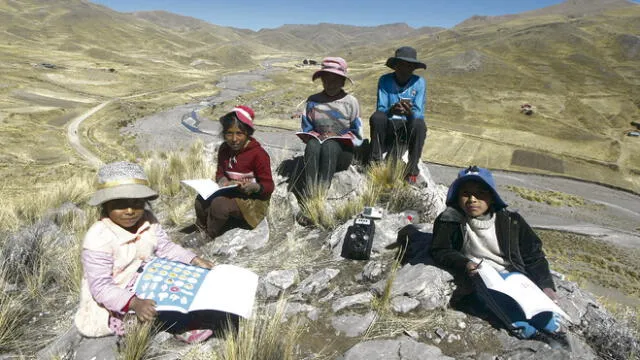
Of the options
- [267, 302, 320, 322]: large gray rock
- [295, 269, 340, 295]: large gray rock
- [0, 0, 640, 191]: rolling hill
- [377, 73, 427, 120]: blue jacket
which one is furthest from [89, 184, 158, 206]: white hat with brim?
[0, 0, 640, 191]: rolling hill

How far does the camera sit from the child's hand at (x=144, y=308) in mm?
2318

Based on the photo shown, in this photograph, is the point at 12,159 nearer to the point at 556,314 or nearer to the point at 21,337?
the point at 21,337

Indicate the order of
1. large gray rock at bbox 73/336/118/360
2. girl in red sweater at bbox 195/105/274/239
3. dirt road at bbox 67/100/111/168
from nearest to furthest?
large gray rock at bbox 73/336/118/360 → girl in red sweater at bbox 195/105/274/239 → dirt road at bbox 67/100/111/168

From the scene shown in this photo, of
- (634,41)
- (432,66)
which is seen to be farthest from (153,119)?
(634,41)

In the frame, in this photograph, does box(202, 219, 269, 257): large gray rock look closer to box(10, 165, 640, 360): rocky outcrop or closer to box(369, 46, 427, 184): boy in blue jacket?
box(10, 165, 640, 360): rocky outcrop

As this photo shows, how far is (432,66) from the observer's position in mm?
75125

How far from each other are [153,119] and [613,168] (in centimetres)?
4795

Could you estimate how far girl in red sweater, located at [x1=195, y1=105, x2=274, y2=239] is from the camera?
4027 millimetres

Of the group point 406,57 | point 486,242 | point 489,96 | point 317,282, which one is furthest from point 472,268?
point 489,96

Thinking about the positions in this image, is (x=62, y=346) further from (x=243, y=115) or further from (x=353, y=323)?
(x=243, y=115)

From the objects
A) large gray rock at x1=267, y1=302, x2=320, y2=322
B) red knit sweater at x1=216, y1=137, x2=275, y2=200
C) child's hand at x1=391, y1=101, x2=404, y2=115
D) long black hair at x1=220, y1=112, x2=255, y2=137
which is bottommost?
large gray rock at x1=267, y1=302, x2=320, y2=322

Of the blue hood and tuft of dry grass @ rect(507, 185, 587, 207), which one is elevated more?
the blue hood

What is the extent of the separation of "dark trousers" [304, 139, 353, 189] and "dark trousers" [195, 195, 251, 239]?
1.02m

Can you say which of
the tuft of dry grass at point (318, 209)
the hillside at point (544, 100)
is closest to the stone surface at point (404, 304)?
the tuft of dry grass at point (318, 209)
